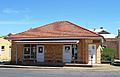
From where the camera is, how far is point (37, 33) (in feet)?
136

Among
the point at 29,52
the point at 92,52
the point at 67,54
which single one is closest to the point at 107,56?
the point at 92,52

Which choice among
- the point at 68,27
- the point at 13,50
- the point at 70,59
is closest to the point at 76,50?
the point at 70,59

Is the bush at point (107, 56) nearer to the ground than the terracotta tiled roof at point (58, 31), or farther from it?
nearer to the ground

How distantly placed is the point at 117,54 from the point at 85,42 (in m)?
19.4

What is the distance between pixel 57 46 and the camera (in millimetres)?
39812

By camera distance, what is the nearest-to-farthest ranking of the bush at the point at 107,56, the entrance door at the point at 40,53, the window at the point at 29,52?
the entrance door at the point at 40,53, the window at the point at 29,52, the bush at the point at 107,56

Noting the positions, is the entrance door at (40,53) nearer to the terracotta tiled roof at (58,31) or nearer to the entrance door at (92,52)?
the terracotta tiled roof at (58,31)

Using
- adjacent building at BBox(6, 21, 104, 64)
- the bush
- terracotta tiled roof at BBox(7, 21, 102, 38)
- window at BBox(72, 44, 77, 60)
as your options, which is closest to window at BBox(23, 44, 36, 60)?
adjacent building at BBox(6, 21, 104, 64)

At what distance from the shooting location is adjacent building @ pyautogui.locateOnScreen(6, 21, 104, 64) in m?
38.9

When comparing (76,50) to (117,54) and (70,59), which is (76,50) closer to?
(70,59)

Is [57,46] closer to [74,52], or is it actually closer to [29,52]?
[74,52]

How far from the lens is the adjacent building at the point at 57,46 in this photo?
38.9 metres

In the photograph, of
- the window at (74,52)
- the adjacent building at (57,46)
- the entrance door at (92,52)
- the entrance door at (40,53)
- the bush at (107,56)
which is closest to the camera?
the adjacent building at (57,46)

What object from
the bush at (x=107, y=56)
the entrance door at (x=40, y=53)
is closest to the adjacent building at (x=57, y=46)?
the entrance door at (x=40, y=53)
